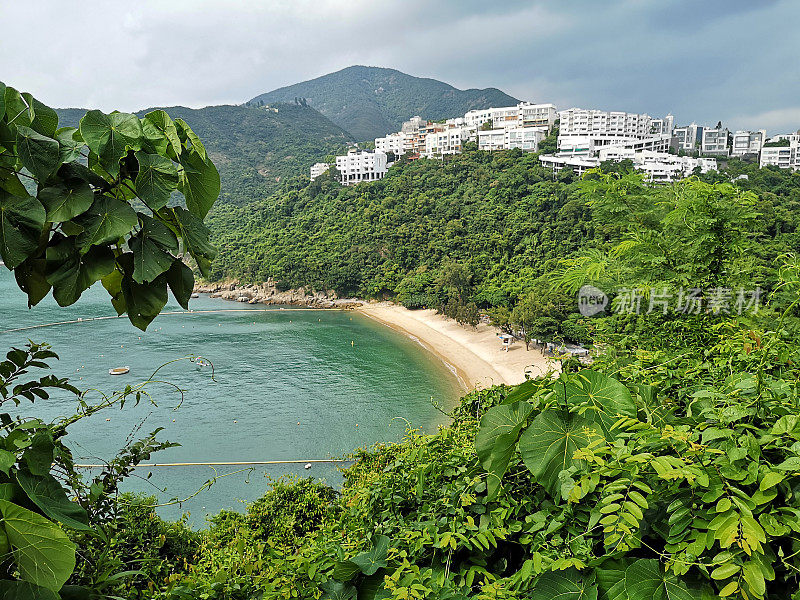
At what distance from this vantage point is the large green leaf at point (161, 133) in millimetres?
618

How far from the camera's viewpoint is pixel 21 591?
55cm

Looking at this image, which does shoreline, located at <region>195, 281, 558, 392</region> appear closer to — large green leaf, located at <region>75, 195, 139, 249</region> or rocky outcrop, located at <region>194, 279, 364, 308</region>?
rocky outcrop, located at <region>194, 279, 364, 308</region>

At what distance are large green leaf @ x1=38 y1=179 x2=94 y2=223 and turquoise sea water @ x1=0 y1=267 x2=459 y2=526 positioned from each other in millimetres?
7471

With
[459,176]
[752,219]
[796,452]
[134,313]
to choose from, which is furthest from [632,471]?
[459,176]

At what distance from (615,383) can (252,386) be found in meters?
15.5

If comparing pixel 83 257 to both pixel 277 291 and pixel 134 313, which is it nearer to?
pixel 134 313

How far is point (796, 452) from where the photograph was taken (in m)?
0.73

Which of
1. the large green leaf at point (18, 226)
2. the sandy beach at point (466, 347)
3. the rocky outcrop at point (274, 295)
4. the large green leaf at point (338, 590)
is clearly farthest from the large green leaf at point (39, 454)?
the rocky outcrop at point (274, 295)

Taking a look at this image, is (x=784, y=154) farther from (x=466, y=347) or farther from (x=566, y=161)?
(x=466, y=347)

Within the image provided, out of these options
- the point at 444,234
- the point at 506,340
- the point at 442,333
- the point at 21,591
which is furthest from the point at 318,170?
the point at 21,591

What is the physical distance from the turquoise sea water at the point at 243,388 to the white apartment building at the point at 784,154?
88.6ft

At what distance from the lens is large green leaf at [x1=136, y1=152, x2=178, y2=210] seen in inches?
23.6

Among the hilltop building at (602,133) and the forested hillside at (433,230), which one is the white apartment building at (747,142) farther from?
the forested hillside at (433,230)

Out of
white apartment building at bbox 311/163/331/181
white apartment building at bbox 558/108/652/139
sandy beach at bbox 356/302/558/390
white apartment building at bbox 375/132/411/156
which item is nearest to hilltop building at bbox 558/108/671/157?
white apartment building at bbox 558/108/652/139
